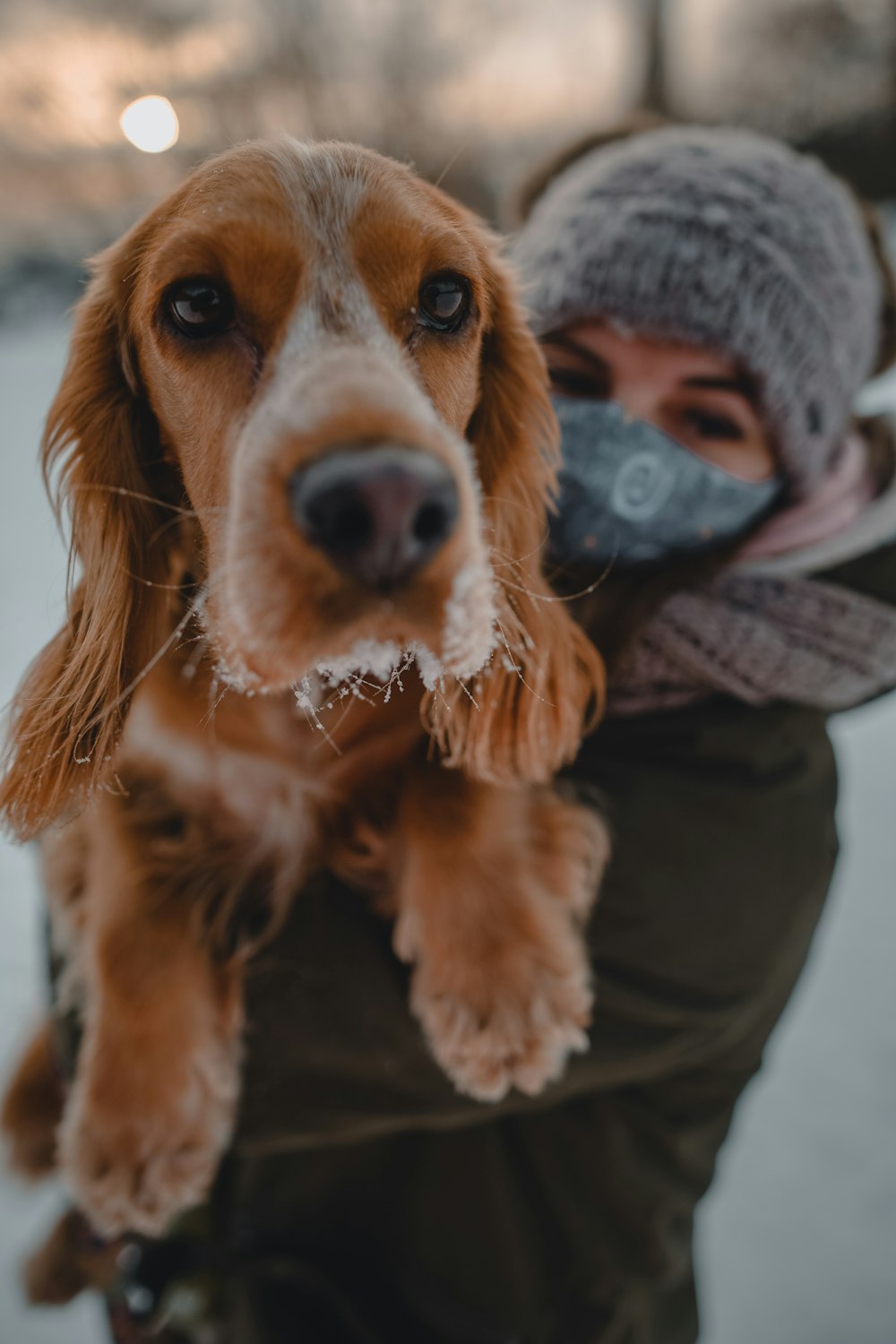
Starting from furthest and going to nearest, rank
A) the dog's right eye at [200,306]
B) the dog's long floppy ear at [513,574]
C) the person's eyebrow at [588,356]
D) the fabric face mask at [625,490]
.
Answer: the person's eyebrow at [588,356], the fabric face mask at [625,490], the dog's long floppy ear at [513,574], the dog's right eye at [200,306]

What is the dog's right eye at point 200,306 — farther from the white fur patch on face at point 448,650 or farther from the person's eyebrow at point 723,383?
the person's eyebrow at point 723,383

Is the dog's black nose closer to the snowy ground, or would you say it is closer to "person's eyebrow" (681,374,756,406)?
"person's eyebrow" (681,374,756,406)

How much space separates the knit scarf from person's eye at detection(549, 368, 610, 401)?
0.31 meters

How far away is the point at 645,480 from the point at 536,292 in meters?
0.29

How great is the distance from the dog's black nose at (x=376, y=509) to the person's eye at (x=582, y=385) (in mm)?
674

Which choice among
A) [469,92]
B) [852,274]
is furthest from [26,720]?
[852,274]

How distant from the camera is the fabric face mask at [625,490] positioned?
101 centimetres

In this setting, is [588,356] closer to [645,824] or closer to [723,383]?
[723,383]

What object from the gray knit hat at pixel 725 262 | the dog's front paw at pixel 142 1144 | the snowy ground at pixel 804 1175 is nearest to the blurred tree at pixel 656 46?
the gray knit hat at pixel 725 262

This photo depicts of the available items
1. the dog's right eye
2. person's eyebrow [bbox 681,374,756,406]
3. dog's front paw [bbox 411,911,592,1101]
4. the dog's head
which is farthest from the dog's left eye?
dog's front paw [bbox 411,911,592,1101]

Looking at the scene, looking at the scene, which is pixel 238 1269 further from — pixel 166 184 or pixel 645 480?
pixel 166 184

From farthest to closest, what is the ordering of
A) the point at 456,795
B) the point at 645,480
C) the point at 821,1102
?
the point at 821,1102 < the point at 456,795 < the point at 645,480

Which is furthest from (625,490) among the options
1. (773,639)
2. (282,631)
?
(282,631)

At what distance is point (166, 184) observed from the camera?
1.69ft
